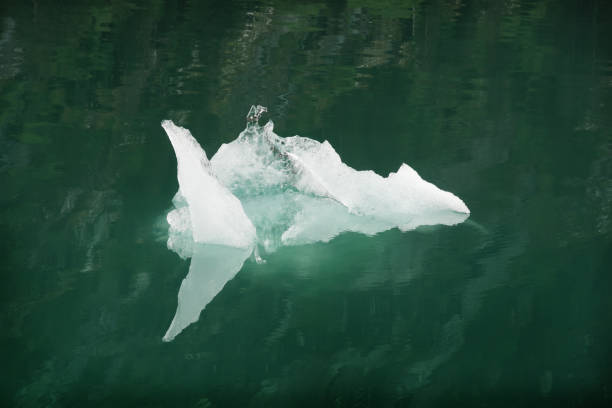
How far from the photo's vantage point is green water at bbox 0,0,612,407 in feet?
18.5

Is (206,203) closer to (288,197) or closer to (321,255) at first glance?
(321,255)

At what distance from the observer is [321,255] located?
7.48 metres

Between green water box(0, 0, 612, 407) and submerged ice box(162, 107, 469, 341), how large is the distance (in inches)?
11.0

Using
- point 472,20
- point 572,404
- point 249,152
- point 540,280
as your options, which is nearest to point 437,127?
point 249,152

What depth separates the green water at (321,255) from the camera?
18.5 ft

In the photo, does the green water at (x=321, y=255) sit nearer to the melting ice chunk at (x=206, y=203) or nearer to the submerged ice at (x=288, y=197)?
the submerged ice at (x=288, y=197)

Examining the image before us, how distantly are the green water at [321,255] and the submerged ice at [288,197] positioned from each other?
0.28 meters

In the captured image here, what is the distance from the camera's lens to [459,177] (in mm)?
9945

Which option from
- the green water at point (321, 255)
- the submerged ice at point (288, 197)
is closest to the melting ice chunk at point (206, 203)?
the submerged ice at point (288, 197)

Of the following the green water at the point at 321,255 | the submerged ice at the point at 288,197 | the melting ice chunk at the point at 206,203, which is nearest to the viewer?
the green water at the point at 321,255

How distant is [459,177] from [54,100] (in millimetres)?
6881

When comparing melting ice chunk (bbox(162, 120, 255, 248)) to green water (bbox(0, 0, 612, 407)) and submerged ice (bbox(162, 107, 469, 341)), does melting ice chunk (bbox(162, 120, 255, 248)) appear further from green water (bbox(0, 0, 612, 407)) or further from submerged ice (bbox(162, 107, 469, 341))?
green water (bbox(0, 0, 612, 407))

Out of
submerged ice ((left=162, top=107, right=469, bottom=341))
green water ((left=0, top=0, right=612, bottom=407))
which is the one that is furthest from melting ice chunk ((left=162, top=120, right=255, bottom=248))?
green water ((left=0, top=0, right=612, bottom=407))

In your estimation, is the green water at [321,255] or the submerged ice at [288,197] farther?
the submerged ice at [288,197]
